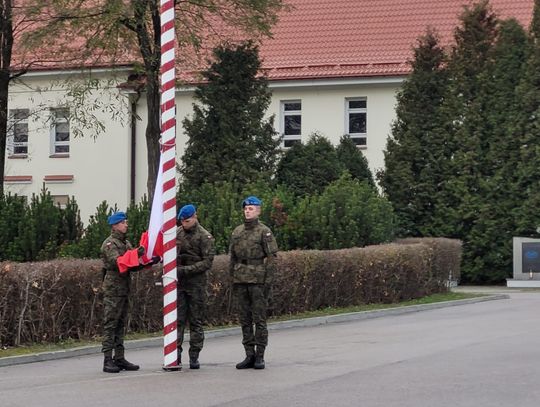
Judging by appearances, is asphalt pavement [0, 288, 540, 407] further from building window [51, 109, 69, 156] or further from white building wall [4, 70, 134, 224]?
building window [51, 109, 69, 156]

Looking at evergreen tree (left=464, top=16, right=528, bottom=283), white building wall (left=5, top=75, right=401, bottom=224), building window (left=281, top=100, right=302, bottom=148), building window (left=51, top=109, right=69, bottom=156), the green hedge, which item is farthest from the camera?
building window (left=51, top=109, right=69, bottom=156)

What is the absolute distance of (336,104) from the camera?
44.1m

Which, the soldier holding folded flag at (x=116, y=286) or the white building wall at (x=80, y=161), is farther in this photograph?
the white building wall at (x=80, y=161)

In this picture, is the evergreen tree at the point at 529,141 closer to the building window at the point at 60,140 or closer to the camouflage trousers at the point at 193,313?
the building window at the point at 60,140

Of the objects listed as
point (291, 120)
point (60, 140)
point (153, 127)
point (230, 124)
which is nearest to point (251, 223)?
point (153, 127)

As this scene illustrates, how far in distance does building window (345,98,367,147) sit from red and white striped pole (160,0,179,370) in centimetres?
2935

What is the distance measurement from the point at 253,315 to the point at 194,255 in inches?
38.0

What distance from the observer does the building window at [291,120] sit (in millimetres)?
44844

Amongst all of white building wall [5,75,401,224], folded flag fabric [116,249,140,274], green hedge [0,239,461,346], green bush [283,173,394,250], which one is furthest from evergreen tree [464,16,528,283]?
folded flag fabric [116,249,140,274]

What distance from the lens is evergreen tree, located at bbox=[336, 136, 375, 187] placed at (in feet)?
120

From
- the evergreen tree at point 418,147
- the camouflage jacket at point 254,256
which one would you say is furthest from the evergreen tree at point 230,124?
the camouflage jacket at point 254,256

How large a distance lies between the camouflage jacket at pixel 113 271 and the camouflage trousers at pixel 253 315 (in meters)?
1.27

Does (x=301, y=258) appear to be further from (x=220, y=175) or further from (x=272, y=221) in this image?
(x=220, y=175)

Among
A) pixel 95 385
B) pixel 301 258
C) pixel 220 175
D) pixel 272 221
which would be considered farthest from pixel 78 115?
pixel 95 385
